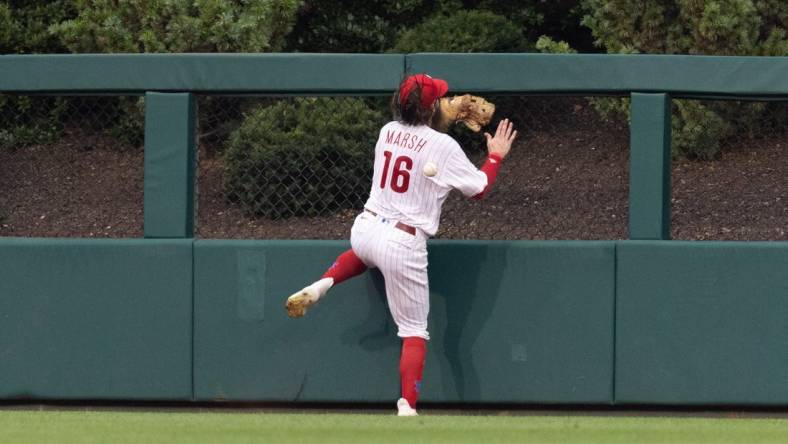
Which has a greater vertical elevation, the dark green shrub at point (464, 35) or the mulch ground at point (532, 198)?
the dark green shrub at point (464, 35)

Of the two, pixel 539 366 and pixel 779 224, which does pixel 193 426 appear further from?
pixel 779 224

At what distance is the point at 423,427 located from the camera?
19.8ft

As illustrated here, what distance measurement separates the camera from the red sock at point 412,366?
22.3ft

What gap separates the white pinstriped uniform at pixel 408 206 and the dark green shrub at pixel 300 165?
926mm

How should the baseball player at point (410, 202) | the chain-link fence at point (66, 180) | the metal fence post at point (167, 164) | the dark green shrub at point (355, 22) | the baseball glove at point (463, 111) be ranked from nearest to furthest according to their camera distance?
the baseball player at point (410, 202) → the baseball glove at point (463, 111) → the metal fence post at point (167, 164) → the chain-link fence at point (66, 180) → the dark green shrub at point (355, 22)

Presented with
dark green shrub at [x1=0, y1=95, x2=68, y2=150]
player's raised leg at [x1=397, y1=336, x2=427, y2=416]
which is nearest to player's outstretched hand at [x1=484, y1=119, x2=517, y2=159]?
player's raised leg at [x1=397, y1=336, x2=427, y2=416]

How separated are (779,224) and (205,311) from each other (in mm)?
3394

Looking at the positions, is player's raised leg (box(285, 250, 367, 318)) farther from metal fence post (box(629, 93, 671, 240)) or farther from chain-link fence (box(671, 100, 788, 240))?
chain-link fence (box(671, 100, 788, 240))

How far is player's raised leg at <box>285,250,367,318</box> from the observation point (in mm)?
6652

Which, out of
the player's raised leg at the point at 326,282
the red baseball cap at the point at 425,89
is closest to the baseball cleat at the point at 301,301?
the player's raised leg at the point at 326,282

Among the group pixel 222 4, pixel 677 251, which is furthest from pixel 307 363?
pixel 222 4

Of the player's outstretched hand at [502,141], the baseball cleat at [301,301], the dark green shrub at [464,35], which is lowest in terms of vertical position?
the baseball cleat at [301,301]

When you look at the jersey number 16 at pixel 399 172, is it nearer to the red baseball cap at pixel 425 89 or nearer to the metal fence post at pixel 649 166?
the red baseball cap at pixel 425 89

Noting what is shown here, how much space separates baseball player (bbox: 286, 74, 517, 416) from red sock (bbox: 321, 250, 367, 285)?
0.05 ft
